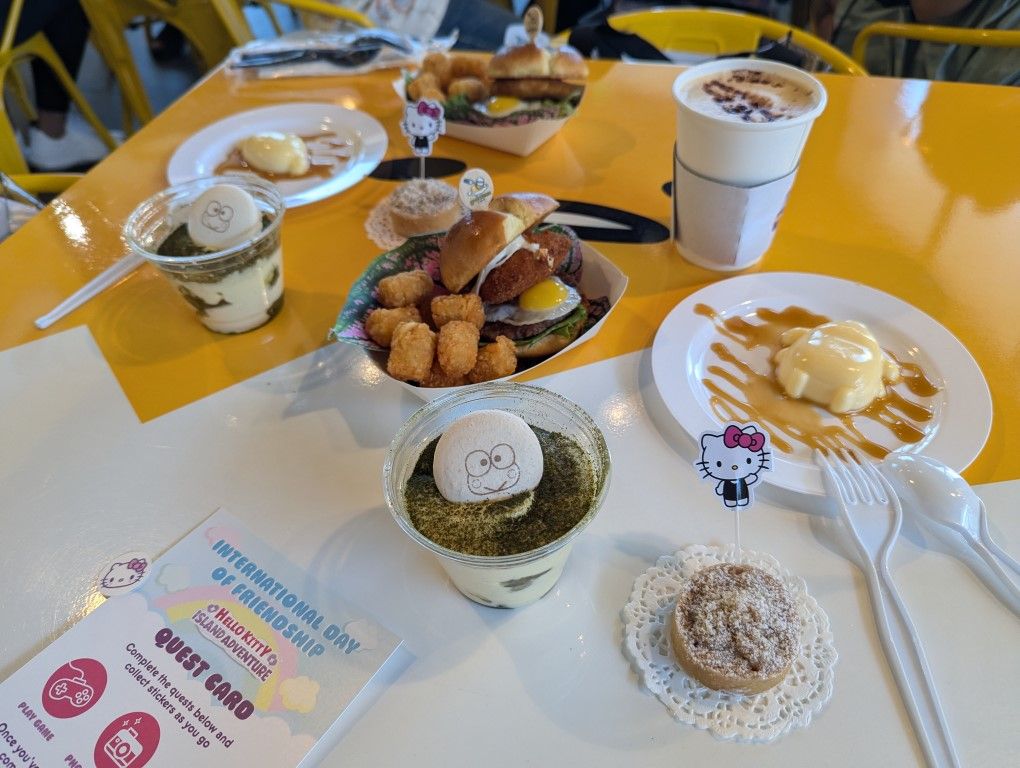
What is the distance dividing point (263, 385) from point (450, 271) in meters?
0.43

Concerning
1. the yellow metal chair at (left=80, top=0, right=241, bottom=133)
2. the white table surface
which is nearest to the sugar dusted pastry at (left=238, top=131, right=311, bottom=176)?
the white table surface

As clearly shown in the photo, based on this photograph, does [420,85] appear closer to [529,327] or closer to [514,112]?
[514,112]

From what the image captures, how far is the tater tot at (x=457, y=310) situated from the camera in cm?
118

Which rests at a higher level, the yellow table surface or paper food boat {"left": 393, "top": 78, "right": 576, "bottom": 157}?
paper food boat {"left": 393, "top": 78, "right": 576, "bottom": 157}

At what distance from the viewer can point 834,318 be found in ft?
4.20

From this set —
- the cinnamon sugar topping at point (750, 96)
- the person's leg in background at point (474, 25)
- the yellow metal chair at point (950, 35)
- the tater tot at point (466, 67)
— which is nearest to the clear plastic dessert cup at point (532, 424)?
the cinnamon sugar topping at point (750, 96)

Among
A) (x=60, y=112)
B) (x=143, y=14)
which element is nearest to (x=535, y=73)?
(x=143, y=14)

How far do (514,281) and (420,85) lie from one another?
3.40ft

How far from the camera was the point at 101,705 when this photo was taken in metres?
0.85

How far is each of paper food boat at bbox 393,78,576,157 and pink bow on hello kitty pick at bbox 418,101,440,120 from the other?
0.28 meters

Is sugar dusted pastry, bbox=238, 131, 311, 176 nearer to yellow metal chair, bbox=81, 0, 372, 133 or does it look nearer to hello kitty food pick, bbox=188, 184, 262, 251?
hello kitty food pick, bbox=188, 184, 262, 251

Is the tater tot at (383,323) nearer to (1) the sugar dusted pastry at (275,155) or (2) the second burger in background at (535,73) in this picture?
(1) the sugar dusted pastry at (275,155)

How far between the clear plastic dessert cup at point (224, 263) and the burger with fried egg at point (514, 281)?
0.37 metres

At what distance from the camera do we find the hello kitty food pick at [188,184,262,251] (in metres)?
1.29
